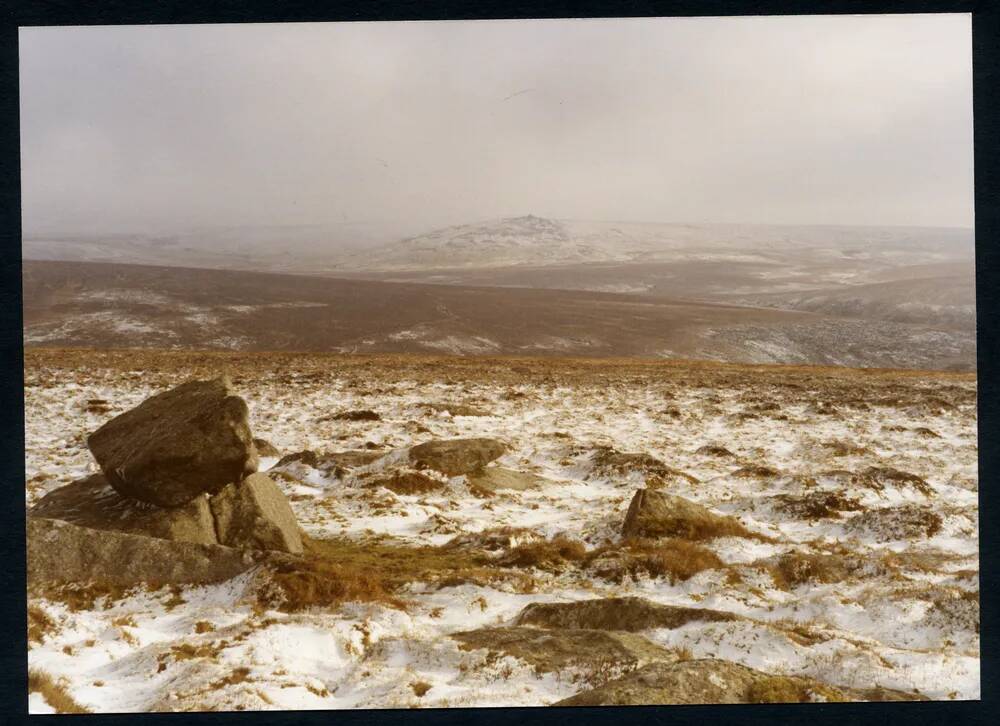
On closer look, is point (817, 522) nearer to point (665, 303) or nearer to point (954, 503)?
point (954, 503)

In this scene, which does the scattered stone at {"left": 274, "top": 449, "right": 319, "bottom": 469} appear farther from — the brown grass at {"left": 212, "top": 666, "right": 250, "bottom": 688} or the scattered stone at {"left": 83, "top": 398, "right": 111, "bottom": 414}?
the brown grass at {"left": 212, "top": 666, "right": 250, "bottom": 688}

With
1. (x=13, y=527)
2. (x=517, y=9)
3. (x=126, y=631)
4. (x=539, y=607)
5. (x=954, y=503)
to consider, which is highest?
(x=517, y=9)

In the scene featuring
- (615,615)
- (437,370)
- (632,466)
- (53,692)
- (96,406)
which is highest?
(96,406)

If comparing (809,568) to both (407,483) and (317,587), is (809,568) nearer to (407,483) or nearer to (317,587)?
(317,587)

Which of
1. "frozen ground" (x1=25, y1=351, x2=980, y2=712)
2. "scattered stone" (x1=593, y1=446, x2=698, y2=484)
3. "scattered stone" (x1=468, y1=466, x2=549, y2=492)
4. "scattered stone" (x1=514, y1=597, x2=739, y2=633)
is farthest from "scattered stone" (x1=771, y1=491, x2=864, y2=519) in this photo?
"scattered stone" (x1=514, y1=597, x2=739, y2=633)

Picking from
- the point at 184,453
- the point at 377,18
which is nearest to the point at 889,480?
the point at 377,18

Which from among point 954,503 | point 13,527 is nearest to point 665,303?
point 954,503

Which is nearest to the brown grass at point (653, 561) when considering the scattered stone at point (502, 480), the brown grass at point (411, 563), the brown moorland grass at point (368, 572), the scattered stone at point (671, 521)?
the scattered stone at point (671, 521)
